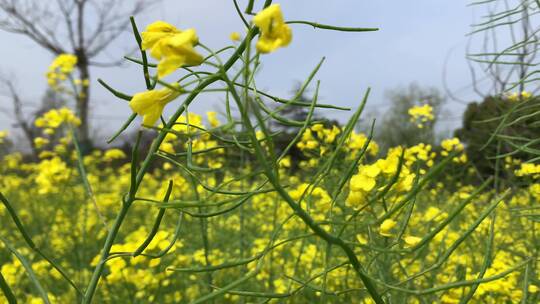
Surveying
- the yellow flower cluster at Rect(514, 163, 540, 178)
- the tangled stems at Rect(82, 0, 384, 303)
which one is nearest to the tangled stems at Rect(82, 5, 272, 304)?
the tangled stems at Rect(82, 0, 384, 303)

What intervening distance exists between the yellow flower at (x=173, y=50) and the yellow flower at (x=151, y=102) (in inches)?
1.6

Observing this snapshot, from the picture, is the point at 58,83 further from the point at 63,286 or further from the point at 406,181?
the point at 406,181

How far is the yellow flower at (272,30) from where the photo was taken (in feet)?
1.29

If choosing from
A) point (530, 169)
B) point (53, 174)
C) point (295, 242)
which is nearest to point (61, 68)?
point (53, 174)

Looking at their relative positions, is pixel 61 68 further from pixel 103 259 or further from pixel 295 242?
pixel 103 259

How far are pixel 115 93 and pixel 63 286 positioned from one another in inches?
91.7

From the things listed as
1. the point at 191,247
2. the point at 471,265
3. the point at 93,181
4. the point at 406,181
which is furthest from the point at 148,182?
the point at 406,181

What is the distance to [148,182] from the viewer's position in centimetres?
570

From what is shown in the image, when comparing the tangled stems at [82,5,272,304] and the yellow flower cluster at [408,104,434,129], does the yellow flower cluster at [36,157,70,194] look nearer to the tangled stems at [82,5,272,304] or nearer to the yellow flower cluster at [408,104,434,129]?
the yellow flower cluster at [408,104,434,129]

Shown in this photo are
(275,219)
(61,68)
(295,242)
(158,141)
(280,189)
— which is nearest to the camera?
(280,189)

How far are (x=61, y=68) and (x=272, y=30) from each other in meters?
3.21

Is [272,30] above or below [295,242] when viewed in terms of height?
above

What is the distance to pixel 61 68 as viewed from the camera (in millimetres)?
3277

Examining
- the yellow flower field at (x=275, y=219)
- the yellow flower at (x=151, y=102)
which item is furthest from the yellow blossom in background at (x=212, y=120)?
the yellow flower at (x=151, y=102)
